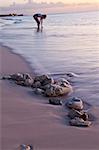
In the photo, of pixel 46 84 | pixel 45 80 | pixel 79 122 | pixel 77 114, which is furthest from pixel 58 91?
pixel 79 122

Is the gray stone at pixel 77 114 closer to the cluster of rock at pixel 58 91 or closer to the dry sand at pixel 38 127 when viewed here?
the cluster of rock at pixel 58 91

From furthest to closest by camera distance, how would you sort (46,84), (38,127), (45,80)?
(45,80) → (46,84) → (38,127)

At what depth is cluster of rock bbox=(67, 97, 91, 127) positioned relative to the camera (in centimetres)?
592

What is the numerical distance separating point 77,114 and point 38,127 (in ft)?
2.70

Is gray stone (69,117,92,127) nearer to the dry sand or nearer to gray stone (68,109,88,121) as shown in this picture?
the dry sand

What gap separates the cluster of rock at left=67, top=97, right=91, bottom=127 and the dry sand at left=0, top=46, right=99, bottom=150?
4.0 inches

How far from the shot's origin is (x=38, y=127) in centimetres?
572

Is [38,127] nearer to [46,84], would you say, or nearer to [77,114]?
[77,114]

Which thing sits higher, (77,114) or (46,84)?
(77,114)

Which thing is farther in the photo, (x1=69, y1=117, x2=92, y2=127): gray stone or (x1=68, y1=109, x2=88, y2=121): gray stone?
(x1=68, y1=109, x2=88, y2=121): gray stone

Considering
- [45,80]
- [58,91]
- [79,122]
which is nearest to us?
[79,122]

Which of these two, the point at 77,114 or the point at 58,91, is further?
the point at 58,91

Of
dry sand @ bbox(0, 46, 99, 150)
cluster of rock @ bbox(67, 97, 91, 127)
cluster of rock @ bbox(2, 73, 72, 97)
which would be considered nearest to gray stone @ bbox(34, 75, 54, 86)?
cluster of rock @ bbox(2, 73, 72, 97)

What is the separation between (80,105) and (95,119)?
683 millimetres
